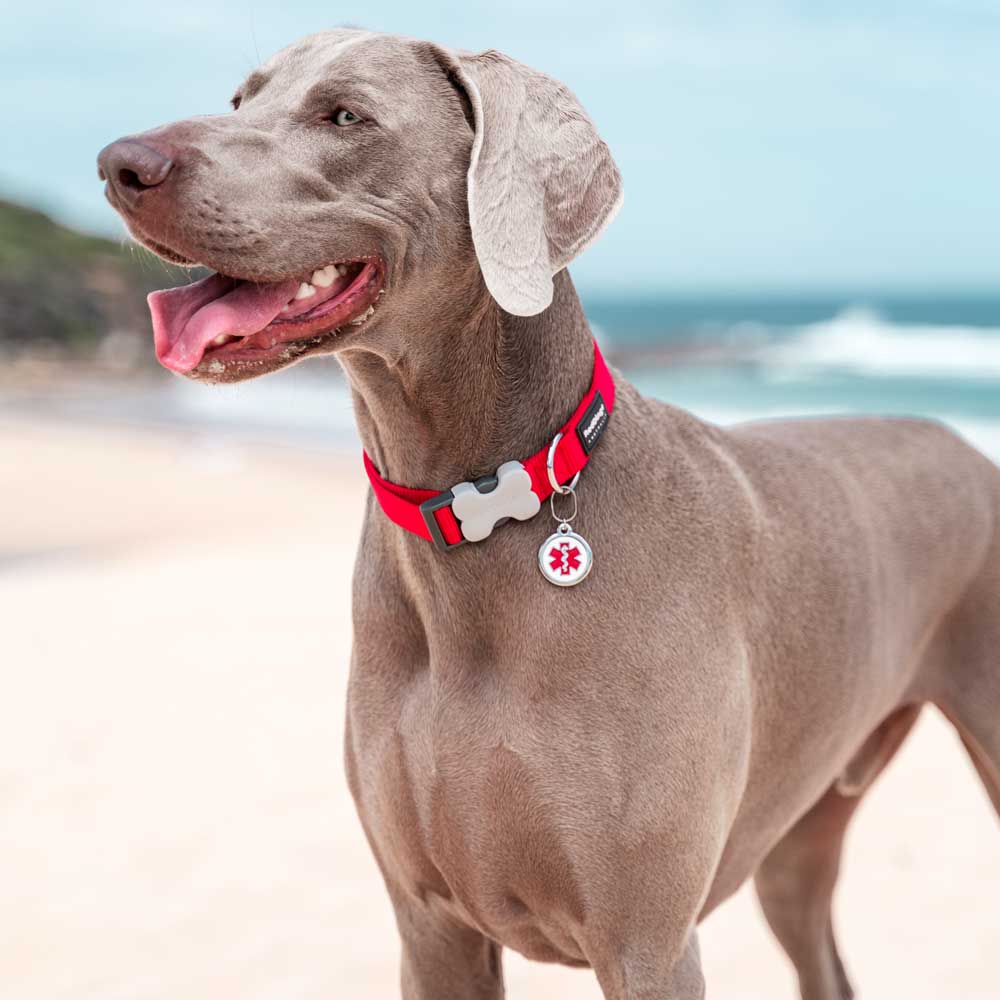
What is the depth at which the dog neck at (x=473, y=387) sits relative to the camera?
198 cm

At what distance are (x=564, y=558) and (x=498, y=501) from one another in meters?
0.13

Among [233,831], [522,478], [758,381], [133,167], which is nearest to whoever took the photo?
[133,167]

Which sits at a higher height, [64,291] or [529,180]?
[64,291]

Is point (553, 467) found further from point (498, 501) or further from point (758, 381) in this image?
point (758, 381)

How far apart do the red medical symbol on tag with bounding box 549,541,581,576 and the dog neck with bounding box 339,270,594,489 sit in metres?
0.15

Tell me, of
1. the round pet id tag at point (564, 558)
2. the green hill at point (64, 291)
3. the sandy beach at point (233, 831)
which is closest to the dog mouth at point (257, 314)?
the round pet id tag at point (564, 558)

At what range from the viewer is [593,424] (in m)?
2.05

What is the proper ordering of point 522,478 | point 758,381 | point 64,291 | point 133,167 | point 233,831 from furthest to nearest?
1. point 64,291
2. point 758,381
3. point 233,831
4. point 522,478
5. point 133,167

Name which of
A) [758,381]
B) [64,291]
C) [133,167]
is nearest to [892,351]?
[758,381]

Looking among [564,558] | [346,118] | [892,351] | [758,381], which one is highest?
[892,351]

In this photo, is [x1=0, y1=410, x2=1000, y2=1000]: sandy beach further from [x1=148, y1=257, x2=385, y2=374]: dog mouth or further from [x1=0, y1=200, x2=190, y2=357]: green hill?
[x1=0, y1=200, x2=190, y2=357]: green hill

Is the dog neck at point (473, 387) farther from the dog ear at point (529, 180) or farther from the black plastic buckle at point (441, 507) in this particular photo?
the dog ear at point (529, 180)

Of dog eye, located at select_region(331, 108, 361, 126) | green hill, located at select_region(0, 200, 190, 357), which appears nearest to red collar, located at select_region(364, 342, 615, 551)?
dog eye, located at select_region(331, 108, 361, 126)

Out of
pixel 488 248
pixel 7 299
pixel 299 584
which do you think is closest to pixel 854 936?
pixel 488 248
